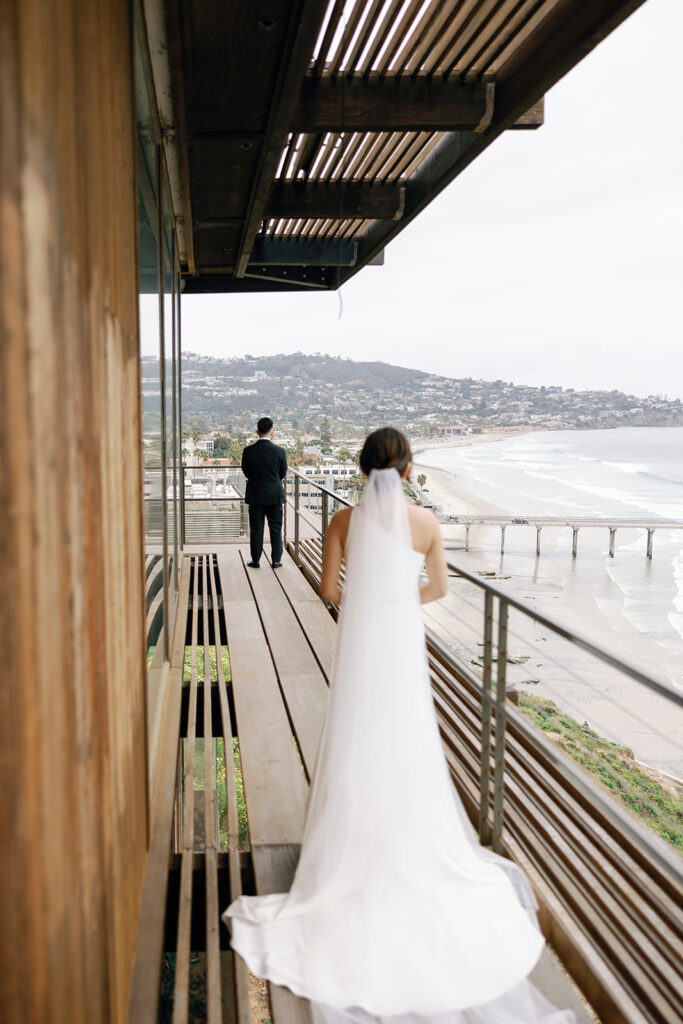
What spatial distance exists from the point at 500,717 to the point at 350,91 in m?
2.54

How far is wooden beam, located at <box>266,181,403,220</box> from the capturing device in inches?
195

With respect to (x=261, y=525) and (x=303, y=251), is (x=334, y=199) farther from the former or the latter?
(x=261, y=525)

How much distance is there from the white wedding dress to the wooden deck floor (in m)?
0.10

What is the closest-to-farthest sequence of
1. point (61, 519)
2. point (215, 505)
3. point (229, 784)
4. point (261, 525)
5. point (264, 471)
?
point (61, 519)
point (229, 784)
point (264, 471)
point (261, 525)
point (215, 505)

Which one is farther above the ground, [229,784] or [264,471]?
[264,471]

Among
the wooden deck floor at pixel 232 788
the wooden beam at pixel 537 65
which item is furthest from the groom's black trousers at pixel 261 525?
the wooden beam at pixel 537 65

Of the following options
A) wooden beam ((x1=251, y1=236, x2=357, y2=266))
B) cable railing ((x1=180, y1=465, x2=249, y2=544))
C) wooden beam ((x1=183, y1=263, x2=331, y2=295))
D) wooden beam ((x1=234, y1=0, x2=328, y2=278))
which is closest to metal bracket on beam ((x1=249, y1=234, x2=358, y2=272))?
wooden beam ((x1=251, y1=236, x2=357, y2=266))

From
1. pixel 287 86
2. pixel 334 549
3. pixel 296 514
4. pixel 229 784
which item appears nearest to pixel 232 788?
pixel 229 784

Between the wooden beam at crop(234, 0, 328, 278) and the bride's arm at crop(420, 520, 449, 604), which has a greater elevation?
the wooden beam at crop(234, 0, 328, 278)

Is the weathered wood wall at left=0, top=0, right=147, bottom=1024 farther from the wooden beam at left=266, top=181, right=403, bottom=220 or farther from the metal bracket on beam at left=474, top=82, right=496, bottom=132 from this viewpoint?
the wooden beam at left=266, top=181, right=403, bottom=220

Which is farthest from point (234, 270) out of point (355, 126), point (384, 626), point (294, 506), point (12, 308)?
point (12, 308)

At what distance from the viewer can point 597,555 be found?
46219 mm

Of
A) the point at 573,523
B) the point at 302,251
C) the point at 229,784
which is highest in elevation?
the point at 302,251

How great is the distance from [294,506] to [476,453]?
7317 centimetres
